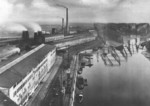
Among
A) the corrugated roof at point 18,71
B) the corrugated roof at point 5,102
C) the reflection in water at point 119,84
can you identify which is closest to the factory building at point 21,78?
the corrugated roof at point 18,71

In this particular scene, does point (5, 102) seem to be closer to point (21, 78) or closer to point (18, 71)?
point (21, 78)

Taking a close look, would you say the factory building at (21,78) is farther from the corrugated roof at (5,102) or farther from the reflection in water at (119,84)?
the reflection in water at (119,84)

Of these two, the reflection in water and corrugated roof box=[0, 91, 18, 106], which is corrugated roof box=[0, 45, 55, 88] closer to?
corrugated roof box=[0, 91, 18, 106]

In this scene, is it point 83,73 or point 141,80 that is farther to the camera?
point 83,73

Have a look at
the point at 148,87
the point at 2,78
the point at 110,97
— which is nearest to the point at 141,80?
the point at 148,87

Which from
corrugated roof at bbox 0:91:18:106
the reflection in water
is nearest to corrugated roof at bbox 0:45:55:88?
corrugated roof at bbox 0:91:18:106

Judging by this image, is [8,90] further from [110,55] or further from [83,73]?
[110,55]

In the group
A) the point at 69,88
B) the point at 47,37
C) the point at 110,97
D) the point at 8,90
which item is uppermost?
the point at 47,37
